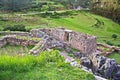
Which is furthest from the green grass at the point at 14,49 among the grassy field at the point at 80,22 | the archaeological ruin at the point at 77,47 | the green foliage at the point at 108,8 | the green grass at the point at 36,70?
the green foliage at the point at 108,8

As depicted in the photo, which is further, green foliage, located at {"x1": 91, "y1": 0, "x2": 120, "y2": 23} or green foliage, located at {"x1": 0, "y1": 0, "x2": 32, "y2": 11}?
green foliage, located at {"x1": 91, "y1": 0, "x2": 120, "y2": 23}

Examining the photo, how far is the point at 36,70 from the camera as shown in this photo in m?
12.2

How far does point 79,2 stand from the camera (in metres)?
92.1

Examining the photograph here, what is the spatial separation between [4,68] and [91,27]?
50677 mm

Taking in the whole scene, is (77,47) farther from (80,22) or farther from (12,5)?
(12,5)

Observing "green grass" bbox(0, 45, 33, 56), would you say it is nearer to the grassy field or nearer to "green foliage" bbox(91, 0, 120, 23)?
the grassy field

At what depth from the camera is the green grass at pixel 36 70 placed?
11672 millimetres

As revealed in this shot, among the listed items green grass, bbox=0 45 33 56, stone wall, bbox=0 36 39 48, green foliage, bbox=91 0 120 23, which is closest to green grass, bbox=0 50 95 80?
green grass, bbox=0 45 33 56

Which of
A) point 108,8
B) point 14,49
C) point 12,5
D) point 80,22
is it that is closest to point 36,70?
point 14,49

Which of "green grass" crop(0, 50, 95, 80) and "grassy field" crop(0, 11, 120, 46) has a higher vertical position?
"green grass" crop(0, 50, 95, 80)

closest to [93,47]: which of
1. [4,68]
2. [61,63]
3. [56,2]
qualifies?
[61,63]

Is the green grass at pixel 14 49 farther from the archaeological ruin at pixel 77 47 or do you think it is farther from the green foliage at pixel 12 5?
the green foliage at pixel 12 5

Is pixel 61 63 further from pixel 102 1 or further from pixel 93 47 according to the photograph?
pixel 102 1

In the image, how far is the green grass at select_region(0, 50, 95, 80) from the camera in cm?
1167
